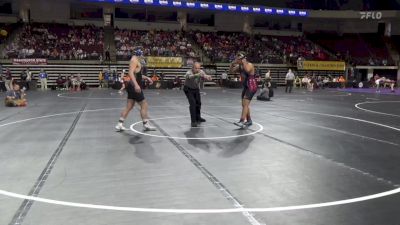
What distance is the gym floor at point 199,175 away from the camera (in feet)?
13.3

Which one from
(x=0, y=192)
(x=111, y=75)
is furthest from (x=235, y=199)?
(x=111, y=75)

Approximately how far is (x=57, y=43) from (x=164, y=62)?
8.35 m

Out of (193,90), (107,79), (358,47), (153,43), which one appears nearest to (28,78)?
(107,79)

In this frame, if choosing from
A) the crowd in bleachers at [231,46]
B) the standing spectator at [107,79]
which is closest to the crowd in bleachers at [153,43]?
the crowd in bleachers at [231,46]

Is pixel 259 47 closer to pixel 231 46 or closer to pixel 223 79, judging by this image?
pixel 231 46

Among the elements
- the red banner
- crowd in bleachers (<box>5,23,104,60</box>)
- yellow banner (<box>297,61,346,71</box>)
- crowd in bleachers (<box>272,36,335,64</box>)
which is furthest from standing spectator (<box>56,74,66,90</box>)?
yellow banner (<box>297,61,346,71</box>)

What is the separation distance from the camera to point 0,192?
471 cm

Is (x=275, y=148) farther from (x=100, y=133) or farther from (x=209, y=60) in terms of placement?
(x=209, y=60)

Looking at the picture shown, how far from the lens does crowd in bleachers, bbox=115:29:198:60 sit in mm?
32406

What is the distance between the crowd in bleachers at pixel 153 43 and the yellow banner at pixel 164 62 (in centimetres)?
75

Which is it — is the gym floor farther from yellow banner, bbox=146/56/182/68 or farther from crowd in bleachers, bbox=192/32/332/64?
crowd in bleachers, bbox=192/32/332/64

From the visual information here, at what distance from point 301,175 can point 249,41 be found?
3462 cm

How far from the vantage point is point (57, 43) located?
101 ft

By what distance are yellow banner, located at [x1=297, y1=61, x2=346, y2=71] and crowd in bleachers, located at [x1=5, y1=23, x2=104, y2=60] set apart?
1774 cm
